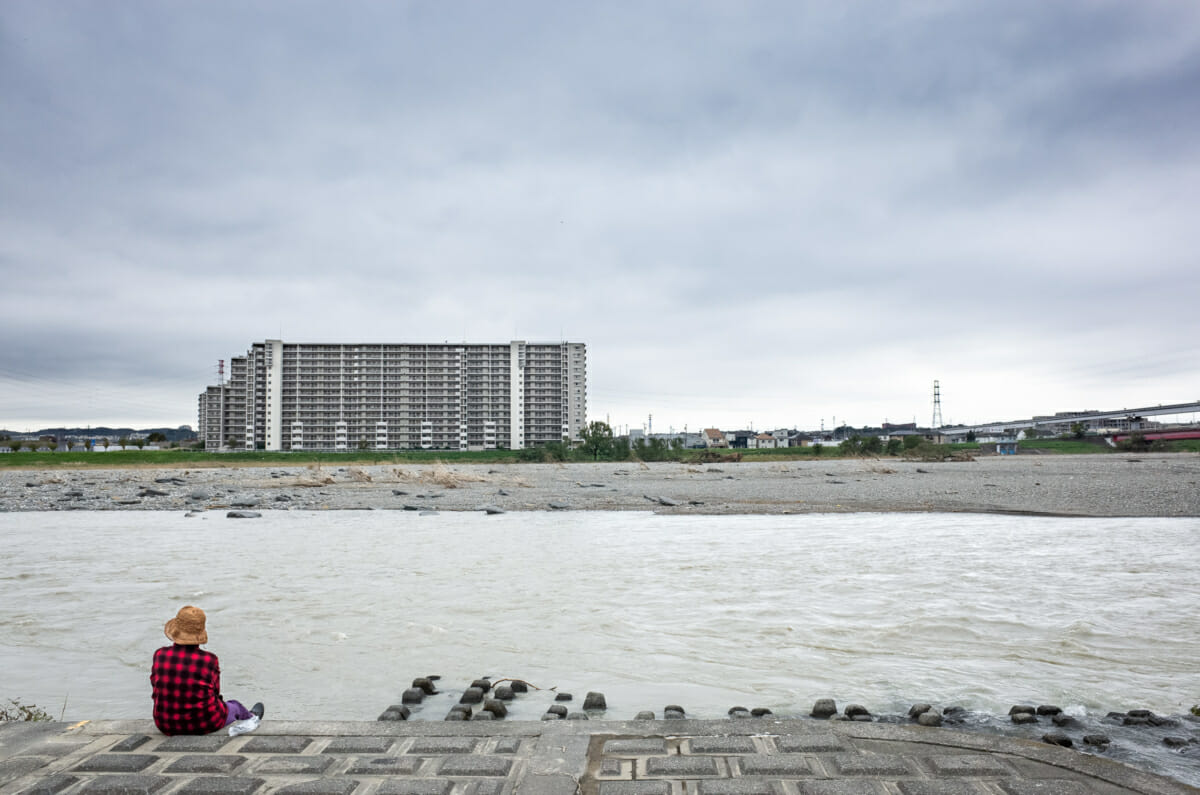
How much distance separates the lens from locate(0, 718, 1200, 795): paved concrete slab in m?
3.63

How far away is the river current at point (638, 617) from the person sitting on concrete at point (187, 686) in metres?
1.35

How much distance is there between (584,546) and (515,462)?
6306cm

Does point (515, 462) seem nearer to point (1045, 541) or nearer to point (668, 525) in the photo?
point (668, 525)

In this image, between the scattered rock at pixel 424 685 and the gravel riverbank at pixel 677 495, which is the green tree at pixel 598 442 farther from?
the scattered rock at pixel 424 685

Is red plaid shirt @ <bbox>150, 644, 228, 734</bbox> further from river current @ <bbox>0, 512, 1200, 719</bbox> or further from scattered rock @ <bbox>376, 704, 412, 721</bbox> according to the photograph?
river current @ <bbox>0, 512, 1200, 719</bbox>

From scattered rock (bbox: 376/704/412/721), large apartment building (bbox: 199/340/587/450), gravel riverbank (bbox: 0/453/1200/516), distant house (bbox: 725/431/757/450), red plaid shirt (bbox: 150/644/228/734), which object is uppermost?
large apartment building (bbox: 199/340/587/450)

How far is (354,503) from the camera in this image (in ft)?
90.3

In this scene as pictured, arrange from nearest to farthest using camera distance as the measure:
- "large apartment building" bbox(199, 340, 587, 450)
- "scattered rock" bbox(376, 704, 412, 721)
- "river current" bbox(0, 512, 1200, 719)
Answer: "scattered rock" bbox(376, 704, 412, 721), "river current" bbox(0, 512, 1200, 719), "large apartment building" bbox(199, 340, 587, 450)

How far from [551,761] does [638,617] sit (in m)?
5.35

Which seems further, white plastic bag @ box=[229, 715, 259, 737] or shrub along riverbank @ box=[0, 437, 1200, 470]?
shrub along riverbank @ box=[0, 437, 1200, 470]

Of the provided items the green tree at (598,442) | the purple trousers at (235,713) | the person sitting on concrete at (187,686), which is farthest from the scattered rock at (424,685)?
the green tree at (598,442)

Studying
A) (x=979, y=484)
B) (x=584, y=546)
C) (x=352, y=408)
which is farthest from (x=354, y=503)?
(x=352, y=408)

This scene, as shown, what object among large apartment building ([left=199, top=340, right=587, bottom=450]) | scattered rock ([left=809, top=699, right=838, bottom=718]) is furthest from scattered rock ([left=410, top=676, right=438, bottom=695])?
large apartment building ([left=199, top=340, right=587, bottom=450])

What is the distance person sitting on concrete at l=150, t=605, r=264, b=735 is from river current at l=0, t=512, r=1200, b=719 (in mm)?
1352
